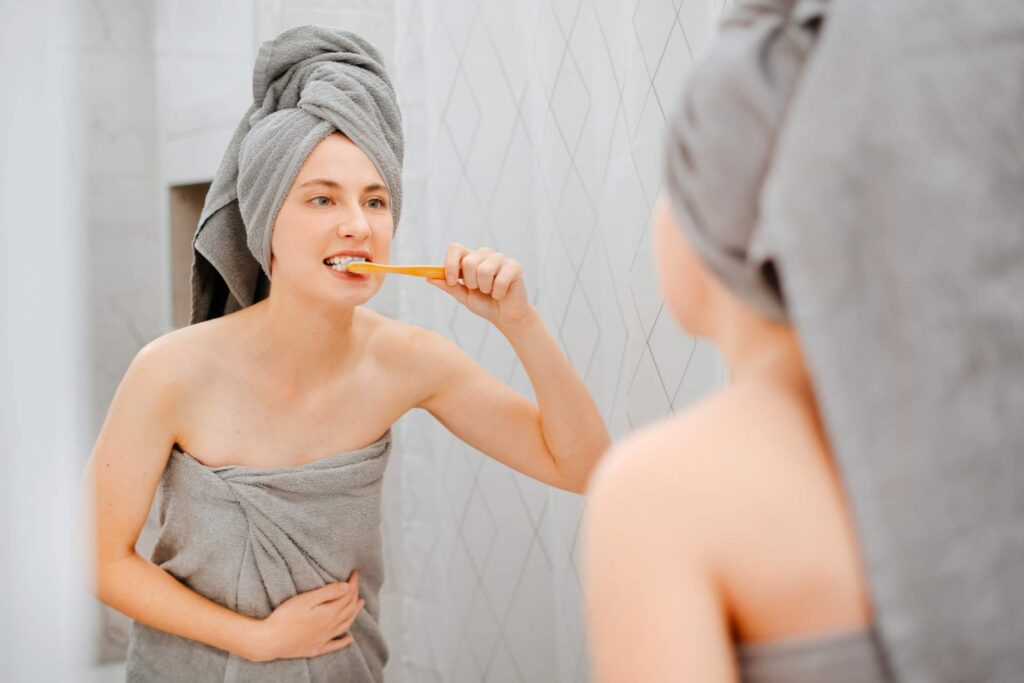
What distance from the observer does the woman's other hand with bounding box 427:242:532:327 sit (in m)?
1.17

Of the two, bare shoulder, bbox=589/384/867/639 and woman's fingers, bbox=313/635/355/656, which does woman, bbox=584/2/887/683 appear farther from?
woman's fingers, bbox=313/635/355/656

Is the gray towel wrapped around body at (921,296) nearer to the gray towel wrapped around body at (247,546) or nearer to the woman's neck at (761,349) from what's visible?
the woman's neck at (761,349)

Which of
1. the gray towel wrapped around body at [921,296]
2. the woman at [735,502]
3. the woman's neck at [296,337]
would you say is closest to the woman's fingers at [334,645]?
the woman's neck at [296,337]

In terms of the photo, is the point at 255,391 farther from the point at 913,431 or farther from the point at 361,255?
the point at 913,431

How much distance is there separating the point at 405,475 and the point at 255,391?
0.48 meters

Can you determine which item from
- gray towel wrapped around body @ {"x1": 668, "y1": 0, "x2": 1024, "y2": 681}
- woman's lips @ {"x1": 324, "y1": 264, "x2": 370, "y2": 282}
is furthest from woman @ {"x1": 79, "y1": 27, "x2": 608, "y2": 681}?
gray towel wrapped around body @ {"x1": 668, "y1": 0, "x2": 1024, "y2": 681}

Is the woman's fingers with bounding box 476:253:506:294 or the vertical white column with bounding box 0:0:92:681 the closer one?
the vertical white column with bounding box 0:0:92:681

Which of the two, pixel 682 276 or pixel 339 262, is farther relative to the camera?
pixel 339 262

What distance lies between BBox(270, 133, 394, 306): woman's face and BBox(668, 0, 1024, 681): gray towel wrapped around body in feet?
2.49

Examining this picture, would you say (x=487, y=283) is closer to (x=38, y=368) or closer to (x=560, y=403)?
(x=560, y=403)

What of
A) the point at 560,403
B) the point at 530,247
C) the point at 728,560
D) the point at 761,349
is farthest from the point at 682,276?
the point at 530,247

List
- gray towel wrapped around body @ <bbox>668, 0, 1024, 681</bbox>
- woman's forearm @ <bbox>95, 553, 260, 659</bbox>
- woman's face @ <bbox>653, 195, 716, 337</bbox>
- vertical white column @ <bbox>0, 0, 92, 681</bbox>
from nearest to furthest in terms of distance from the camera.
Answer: gray towel wrapped around body @ <bbox>668, 0, 1024, 681</bbox>, woman's face @ <bbox>653, 195, 716, 337</bbox>, vertical white column @ <bbox>0, 0, 92, 681</bbox>, woman's forearm @ <bbox>95, 553, 260, 659</bbox>

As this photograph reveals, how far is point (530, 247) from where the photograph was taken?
1.46 metres

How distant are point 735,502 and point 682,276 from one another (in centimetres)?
15
